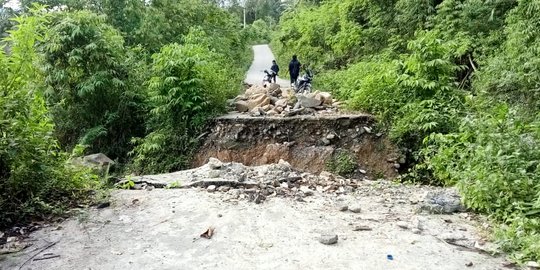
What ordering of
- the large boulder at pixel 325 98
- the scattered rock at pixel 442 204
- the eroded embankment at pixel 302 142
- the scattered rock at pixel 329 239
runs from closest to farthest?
the scattered rock at pixel 329 239, the scattered rock at pixel 442 204, the eroded embankment at pixel 302 142, the large boulder at pixel 325 98

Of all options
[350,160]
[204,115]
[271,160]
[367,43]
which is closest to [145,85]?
[204,115]

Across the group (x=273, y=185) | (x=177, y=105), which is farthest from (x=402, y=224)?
(x=177, y=105)

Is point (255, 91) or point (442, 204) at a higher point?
point (255, 91)

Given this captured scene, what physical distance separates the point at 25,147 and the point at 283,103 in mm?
6597

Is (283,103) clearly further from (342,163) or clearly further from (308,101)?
(342,163)

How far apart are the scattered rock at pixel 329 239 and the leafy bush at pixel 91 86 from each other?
25.5 feet

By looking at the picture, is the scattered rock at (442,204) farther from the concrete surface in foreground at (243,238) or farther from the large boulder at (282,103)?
the large boulder at (282,103)

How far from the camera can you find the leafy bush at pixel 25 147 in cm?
384

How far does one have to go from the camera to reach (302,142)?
8656 mm

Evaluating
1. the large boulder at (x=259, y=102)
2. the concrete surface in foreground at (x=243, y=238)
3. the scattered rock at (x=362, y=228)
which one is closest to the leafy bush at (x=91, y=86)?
the large boulder at (x=259, y=102)

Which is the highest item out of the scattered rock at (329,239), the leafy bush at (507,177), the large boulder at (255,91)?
the large boulder at (255,91)

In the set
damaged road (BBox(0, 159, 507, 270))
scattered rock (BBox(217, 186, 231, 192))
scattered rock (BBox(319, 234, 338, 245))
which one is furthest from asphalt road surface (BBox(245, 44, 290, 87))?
scattered rock (BBox(319, 234, 338, 245))

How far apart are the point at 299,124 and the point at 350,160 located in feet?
4.79

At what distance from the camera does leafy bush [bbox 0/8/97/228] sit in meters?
3.84
